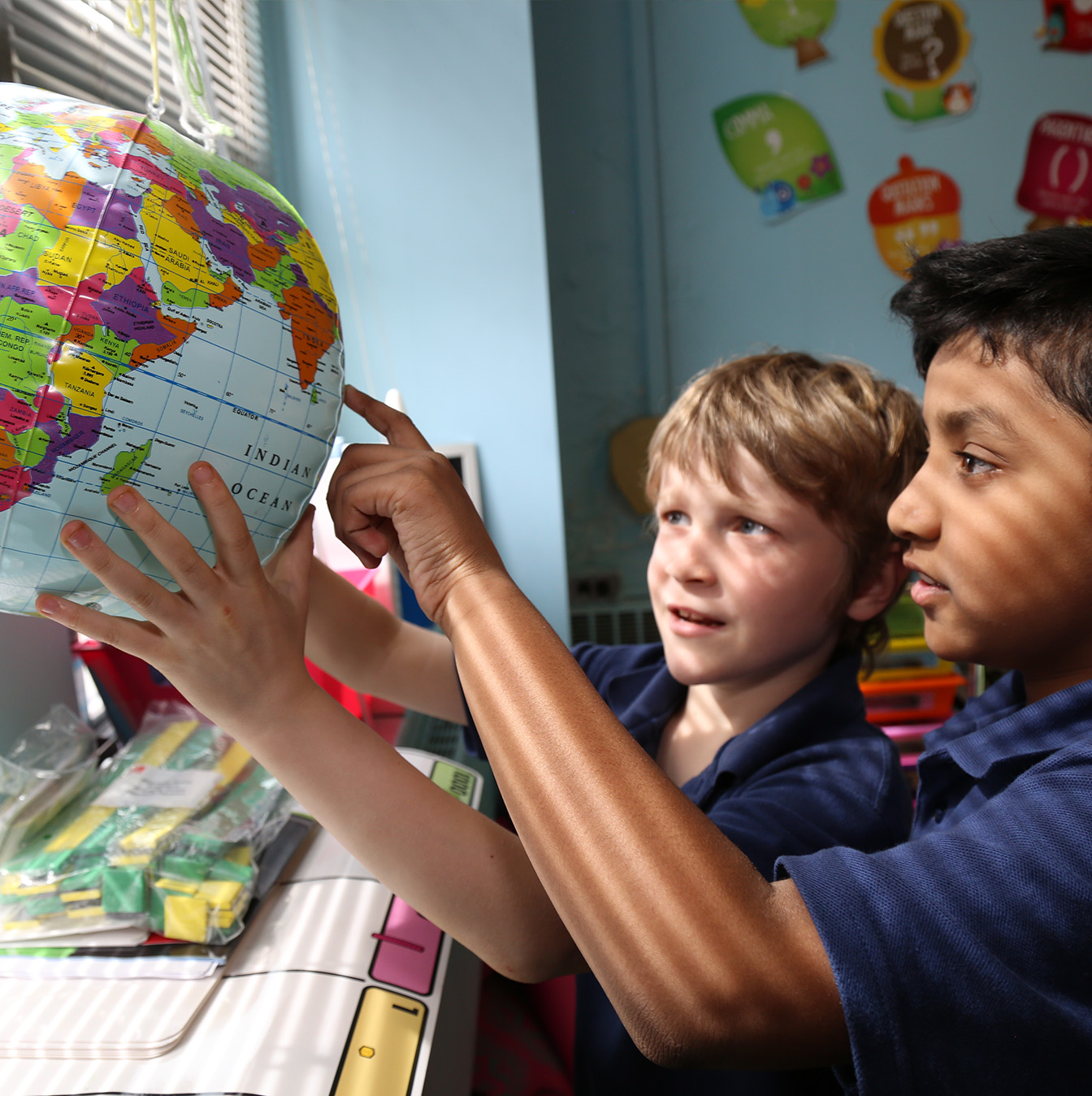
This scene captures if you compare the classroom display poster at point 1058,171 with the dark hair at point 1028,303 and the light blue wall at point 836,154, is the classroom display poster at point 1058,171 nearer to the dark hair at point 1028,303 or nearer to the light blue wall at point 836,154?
the light blue wall at point 836,154

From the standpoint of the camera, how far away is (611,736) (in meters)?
0.54

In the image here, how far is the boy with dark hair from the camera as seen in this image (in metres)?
0.49

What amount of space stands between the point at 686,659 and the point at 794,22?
2280 millimetres

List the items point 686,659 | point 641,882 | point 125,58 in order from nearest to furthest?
point 641,882 → point 686,659 → point 125,58

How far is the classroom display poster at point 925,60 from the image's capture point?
2.38 meters

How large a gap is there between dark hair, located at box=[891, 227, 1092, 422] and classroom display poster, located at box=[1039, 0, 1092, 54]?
2.32m

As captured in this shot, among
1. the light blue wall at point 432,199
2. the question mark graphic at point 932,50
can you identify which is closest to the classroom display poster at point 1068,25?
the question mark graphic at point 932,50

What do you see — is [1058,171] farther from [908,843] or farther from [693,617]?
[908,843]

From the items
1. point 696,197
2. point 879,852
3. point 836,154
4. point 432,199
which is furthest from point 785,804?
point 836,154

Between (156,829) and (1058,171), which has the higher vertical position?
(1058,171)

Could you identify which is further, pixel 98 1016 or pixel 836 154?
pixel 836 154

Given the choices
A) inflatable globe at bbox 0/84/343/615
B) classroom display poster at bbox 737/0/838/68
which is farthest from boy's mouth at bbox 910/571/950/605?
classroom display poster at bbox 737/0/838/68

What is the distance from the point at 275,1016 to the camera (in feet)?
2.19

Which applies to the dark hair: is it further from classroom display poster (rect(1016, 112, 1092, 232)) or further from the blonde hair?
classroom display poster (rect(1016, 112, 1092, 232))
